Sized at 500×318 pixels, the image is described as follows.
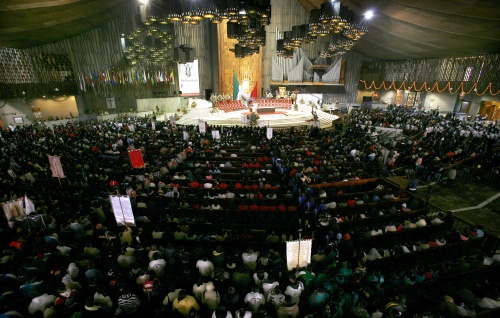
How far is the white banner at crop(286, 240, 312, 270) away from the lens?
4.74 metres

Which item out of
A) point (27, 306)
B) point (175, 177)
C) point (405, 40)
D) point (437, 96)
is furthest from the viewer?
point (437, 96)

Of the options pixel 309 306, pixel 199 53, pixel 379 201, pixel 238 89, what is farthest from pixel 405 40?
pixel 309 306

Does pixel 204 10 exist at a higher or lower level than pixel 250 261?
higher

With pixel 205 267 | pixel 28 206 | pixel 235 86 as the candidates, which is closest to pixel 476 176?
pixel 205 267

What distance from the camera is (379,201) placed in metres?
7.89

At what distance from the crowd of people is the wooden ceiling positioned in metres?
6.23

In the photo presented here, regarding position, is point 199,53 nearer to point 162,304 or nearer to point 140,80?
point 140,80

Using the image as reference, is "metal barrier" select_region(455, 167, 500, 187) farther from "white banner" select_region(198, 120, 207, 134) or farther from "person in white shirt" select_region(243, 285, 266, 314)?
"white banner" select_region(198, 120, 207, 134)

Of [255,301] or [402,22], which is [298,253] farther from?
[402,22]

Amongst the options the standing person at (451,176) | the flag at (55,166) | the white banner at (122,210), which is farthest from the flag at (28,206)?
the standing person at (451,176)

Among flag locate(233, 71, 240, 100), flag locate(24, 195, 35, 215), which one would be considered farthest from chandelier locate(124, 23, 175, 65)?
flag locate(24, 195, 35, 215)

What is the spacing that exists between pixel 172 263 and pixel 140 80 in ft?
79.8

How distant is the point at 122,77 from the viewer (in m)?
23.5

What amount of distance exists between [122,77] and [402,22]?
23829 millimetres
